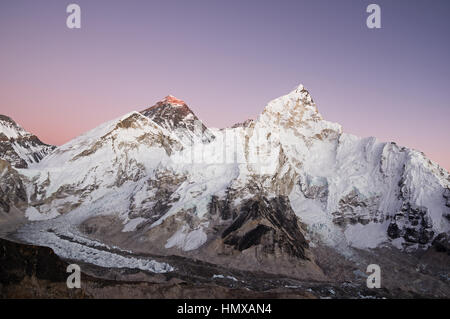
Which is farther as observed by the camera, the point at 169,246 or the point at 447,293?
the point at 169,246

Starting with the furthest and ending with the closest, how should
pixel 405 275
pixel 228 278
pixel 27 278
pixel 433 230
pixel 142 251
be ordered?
1. pixel 433 230
2. pixel 142 251
3. pixel 405 275
4. pixel 228 278
5. pixel 27 278


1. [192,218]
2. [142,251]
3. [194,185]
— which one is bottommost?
[142,251]

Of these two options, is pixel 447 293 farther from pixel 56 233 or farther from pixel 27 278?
pixel 56 233

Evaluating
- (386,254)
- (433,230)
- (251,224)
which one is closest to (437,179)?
(433,230)

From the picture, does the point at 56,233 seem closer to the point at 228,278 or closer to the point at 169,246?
the point at 169,246

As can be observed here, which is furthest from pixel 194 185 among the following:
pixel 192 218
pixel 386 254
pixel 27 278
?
pixel 27 278

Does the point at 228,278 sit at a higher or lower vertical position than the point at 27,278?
lower

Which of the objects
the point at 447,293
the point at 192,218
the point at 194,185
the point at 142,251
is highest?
the point at 194,185
